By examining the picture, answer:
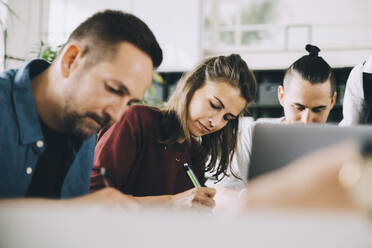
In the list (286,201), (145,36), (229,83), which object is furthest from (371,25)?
(286,201)

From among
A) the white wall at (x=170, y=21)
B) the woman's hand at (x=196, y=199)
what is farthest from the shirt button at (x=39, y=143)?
the white wall at (x=170, y=21)

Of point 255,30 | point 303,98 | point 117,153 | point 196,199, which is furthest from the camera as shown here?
point 255,30

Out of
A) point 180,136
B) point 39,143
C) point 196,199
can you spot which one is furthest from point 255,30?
point 39,143

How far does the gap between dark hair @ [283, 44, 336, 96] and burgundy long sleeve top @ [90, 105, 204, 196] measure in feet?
1.97

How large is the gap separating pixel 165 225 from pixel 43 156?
2.20 ft

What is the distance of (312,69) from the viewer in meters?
1.30

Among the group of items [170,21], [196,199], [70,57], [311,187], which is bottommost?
[196,199]

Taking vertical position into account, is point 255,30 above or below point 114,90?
above

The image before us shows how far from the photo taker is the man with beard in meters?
0.69

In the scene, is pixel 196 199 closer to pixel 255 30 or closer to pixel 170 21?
pixel 170 21

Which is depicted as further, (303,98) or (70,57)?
(303,98)

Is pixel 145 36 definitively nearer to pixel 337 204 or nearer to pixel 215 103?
pixel 215 103

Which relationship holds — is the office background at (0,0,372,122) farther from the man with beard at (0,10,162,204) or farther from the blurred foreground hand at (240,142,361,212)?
the blurred foreground hand at (240,142,361,212)

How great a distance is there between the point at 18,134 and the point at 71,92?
0.48 ft
